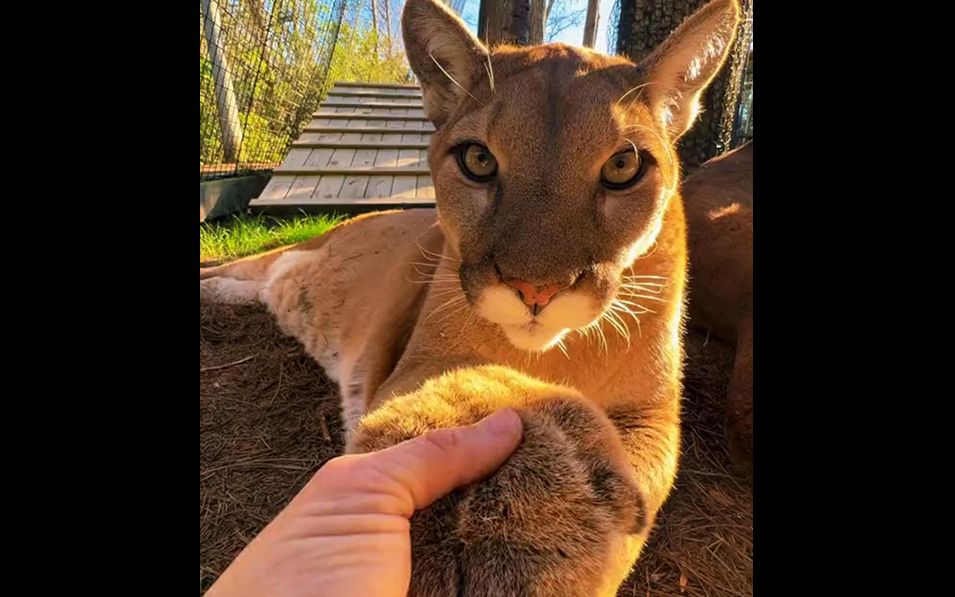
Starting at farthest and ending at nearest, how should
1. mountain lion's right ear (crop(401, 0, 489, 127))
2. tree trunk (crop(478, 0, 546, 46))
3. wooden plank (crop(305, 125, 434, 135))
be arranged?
1. wooden plank (crop(305, 125, 434, 135))
2. tree trunk (crop(478, 0, 546, 46))
3. mountain lion's right ear (crop(401, 0, 489, 127))

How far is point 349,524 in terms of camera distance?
0.77 metres

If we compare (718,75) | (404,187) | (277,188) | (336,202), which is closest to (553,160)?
(718,75)

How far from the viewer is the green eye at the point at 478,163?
4.87ft

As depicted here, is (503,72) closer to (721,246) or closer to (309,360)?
(721,246)

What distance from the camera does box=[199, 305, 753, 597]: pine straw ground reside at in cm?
170

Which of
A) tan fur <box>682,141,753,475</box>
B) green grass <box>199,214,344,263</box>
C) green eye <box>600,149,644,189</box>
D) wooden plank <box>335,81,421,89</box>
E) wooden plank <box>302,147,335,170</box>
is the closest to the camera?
green eye <box>600,149,644,189</box>

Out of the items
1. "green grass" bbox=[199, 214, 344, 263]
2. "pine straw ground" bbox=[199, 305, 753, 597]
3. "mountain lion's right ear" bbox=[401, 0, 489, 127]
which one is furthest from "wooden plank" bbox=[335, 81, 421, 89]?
"mountain lion's right ear" bbox=[401, 0, 489, 127]

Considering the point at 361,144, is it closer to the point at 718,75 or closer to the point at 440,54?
the point at 718,75

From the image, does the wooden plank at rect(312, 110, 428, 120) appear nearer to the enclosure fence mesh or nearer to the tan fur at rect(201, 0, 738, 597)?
the enclosure fence mesh

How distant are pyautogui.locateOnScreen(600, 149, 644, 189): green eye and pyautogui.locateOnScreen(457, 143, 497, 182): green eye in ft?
0.93

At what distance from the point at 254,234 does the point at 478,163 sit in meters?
3.82

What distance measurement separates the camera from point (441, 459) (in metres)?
0.85

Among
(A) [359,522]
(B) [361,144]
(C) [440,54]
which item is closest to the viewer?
(A) [359,522]
